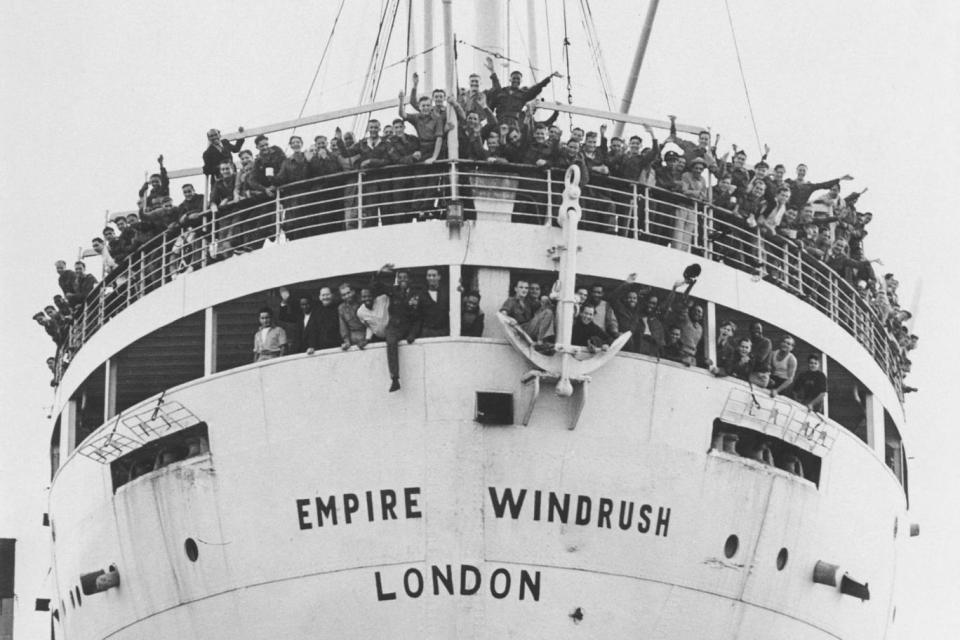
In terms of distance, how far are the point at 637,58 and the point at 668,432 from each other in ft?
43.4

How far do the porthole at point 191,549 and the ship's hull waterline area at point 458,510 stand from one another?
0.08ft

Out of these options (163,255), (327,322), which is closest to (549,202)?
(327,322)

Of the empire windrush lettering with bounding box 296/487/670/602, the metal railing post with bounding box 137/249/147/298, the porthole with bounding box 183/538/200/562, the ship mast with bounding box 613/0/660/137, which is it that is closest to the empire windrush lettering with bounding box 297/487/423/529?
the empire windrush lettering with bounding box 296/487/670/602

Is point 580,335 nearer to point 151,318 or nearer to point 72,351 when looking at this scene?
point 151,318

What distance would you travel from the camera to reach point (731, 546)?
2553 centimetres

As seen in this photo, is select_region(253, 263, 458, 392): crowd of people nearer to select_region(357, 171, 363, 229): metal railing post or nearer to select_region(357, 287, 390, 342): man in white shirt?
select_region(357, 287, 390, 342): man in white shirt

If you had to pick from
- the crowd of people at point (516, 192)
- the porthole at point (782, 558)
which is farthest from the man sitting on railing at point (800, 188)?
the porthole at point (782, 558)

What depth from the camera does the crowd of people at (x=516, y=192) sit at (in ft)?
86.5

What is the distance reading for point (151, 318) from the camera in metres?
27.5

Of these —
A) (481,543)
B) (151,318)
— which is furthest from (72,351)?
(481,543)

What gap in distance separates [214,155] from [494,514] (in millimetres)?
6884

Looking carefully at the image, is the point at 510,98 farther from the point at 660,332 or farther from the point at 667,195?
the point at 660,332

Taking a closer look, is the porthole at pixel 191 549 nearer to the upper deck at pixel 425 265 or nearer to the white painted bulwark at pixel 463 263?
the upper deck at pixel 425 265

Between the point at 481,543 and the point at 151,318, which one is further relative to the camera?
the point at 151,318
